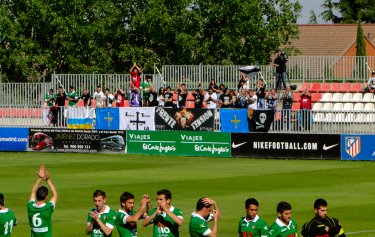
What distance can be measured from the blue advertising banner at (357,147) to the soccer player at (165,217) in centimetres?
2988

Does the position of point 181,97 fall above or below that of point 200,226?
above

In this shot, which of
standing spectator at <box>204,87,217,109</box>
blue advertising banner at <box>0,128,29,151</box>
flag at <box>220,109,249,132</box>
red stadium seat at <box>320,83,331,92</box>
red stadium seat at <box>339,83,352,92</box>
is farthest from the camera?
red stadium seat at <box>320,83,331,92</box>

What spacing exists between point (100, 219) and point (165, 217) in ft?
3.81

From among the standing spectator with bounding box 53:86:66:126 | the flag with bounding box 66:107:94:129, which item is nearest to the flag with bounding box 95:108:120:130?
the flag with bounding box 66:107:94:129

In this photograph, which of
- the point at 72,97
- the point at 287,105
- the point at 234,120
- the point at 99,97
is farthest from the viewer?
the point at 72,97

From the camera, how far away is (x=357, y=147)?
46688 mm

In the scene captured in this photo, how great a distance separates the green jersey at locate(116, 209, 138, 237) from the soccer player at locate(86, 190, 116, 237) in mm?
92

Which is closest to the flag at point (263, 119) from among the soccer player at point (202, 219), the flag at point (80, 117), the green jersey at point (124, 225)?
the flag at point (80, 117)

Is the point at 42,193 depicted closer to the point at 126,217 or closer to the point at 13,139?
the point at 126,217

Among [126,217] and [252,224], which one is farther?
[126,217]

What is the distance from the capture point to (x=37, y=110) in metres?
54.7

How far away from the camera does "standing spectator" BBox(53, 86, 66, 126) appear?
5403cm

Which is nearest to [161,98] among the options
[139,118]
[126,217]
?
[139,118]

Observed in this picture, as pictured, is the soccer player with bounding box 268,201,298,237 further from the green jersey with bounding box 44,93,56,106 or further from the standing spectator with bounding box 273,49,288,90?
the green jersey with bounding box 44,93,56,106
